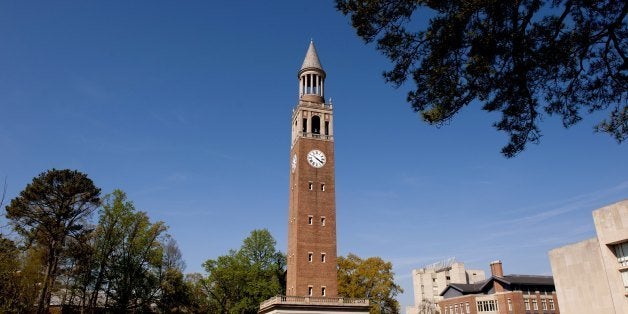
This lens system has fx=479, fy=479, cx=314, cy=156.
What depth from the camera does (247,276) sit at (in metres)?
51.4

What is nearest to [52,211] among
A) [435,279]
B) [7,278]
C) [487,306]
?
[7,278]

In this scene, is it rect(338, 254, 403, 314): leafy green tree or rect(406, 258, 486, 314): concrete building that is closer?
rect(338, 254, 403, 314): leafy green tree

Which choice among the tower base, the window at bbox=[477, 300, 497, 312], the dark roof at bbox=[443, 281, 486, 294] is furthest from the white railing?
the dark roof at bbox=[443, 281, 486, 294]

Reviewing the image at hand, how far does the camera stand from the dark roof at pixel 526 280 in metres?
58.6

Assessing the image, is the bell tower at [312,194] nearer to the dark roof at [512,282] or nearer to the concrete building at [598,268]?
the concrete building at [598,268]

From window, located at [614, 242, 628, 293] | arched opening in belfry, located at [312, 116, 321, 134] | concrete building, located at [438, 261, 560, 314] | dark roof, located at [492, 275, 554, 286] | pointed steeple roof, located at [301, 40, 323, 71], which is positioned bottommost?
window, located at [614, 242, 628, 293]

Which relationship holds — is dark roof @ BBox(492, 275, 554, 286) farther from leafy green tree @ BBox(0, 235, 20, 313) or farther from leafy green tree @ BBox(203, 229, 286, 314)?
leafy green tree @ BBox(0, 235, 20, 313)

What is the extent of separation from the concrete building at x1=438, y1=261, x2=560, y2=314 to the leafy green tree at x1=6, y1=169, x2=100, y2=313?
156 ft

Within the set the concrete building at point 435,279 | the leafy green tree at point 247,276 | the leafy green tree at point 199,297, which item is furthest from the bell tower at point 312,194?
the concrete building at point 435,279

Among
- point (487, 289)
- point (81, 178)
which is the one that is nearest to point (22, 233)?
point (81, 178)

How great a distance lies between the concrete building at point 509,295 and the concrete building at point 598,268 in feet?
83.8

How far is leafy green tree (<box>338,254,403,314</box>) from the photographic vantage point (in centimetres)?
5272

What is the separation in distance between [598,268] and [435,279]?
2724 inches

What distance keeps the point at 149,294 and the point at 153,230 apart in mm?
6875
